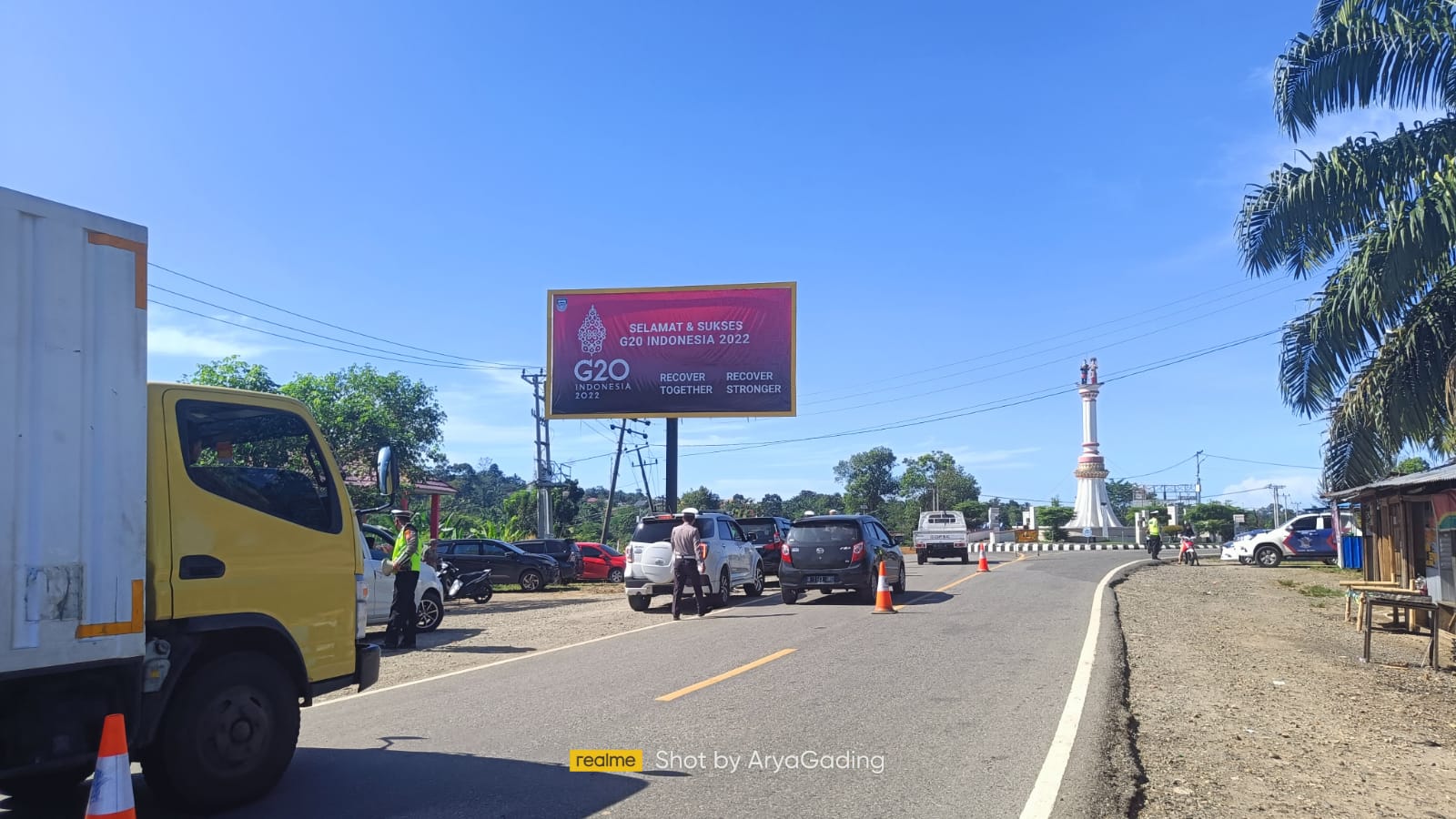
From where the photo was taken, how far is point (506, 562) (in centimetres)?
2670

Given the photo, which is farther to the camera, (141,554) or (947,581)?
(947,581)

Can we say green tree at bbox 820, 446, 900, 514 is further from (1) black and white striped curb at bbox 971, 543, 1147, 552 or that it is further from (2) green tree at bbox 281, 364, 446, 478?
(2) green tree at bbox 281, 364, 446, 478

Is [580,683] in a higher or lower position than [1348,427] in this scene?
lower

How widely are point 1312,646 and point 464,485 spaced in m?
94.2

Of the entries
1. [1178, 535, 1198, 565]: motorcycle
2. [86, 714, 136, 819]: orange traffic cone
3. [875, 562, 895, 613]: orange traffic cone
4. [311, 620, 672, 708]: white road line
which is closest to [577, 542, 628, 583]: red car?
[311, 620, 672, 708]: white road line

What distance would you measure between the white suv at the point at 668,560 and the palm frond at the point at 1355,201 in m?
9.83

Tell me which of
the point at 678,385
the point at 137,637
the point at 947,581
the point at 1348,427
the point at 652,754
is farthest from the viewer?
the point at 678,385

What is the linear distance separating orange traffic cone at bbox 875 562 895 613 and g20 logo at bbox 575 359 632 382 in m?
16.8

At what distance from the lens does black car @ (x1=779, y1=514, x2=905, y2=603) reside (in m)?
17.0

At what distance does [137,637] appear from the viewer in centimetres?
498

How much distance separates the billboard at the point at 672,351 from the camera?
3064 centimetres

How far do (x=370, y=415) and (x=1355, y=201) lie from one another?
27.1m

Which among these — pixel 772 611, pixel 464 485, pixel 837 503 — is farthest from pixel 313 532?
pixel 464 485

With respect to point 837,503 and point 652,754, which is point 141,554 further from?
point 837,503
